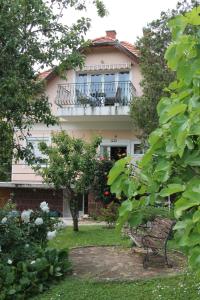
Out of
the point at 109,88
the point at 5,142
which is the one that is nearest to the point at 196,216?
the point at 5,142

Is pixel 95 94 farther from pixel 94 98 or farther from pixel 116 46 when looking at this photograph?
pixel 116 46

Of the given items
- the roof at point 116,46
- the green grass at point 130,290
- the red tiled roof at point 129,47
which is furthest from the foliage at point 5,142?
the red tiled roof at point 129,47

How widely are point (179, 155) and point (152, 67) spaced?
15.0 metres

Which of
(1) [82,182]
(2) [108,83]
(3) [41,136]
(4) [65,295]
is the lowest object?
(4) [65,295]

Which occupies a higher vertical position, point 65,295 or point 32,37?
point 32,37

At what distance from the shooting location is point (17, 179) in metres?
24.3

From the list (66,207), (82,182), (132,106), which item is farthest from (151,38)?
(66,207)

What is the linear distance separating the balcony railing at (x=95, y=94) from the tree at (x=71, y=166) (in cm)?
790

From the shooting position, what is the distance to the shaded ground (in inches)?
322

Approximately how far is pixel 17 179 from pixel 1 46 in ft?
54.4

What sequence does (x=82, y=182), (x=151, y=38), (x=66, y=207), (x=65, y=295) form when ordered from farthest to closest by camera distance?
1. (x=66, y=207)
2. (x=151, y=38)
3. (x=82, y=182)
4. (x=65, y=295)

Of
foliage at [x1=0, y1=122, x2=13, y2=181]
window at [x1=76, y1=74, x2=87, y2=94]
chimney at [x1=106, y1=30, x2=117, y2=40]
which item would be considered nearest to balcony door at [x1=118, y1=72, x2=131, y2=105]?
window at [x1=76, y1=74, x2=87, y2=94]

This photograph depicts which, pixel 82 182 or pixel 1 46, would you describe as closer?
pixel 1 46

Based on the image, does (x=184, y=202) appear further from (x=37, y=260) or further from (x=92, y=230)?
(x=92, y=230)
